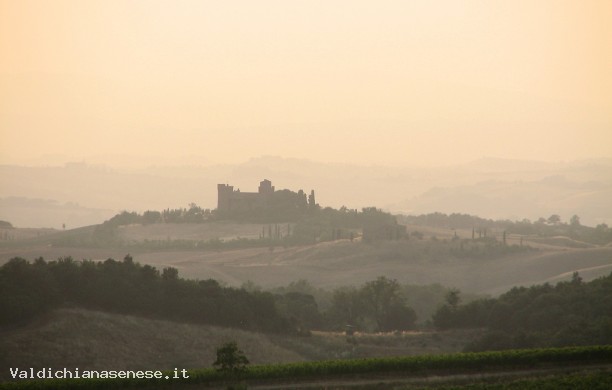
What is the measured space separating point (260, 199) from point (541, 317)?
109 m

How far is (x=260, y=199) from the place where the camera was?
180125 millimetres

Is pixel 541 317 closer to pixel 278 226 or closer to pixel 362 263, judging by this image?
pixel 362 263

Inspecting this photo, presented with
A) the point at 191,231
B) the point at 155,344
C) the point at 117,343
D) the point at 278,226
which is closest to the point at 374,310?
the point at 155,344

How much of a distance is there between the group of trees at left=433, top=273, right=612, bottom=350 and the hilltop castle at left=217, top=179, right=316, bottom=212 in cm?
9744

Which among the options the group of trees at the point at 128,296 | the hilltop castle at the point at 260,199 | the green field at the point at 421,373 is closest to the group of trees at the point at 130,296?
the group of trees at the point at 128,296

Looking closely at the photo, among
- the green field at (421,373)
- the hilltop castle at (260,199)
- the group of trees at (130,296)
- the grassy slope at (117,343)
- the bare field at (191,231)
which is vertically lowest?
the green field at (421,373)

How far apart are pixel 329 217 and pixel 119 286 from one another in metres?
102

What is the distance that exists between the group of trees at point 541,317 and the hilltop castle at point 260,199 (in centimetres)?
9744

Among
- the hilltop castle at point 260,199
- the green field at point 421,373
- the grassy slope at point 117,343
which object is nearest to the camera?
the green field at point 421,373

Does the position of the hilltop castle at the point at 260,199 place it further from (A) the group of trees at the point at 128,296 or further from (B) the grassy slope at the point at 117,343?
(B) the grassy slope at the point at 117,343

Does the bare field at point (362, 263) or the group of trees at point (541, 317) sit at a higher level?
the bare field at point (362, 263)

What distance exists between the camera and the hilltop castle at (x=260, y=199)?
178750 millimetres

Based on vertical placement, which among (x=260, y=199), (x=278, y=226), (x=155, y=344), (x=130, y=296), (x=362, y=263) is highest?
(x=260, y=199)

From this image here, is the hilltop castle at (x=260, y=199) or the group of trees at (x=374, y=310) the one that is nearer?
the group of trees at (x=374, y=310)
